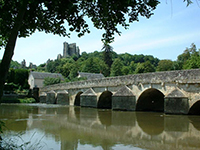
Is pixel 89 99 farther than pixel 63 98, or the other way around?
pixel 63 98

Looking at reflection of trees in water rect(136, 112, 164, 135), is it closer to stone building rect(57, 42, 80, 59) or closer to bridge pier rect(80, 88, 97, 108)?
bridge pier rect(80, 88, 97, 108)

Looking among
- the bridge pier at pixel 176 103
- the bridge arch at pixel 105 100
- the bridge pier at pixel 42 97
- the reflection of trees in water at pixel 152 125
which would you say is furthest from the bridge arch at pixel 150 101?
the bridge pier at pixel 42 97

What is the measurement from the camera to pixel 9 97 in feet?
111

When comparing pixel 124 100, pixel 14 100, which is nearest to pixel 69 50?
pixel 14 100

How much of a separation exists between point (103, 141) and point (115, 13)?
3.69 meters

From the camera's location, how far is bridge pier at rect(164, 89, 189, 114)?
13.0 m

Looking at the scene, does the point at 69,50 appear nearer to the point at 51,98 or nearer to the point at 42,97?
the point at 42,97

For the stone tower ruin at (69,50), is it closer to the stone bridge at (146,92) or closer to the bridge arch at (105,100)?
the stone bridge at (146,92)

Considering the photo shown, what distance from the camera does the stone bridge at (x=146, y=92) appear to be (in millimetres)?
13164

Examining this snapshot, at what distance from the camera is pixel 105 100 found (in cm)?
2231

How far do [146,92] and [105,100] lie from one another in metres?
6.72

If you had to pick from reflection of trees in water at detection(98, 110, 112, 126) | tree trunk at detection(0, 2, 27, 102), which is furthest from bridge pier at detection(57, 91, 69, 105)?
tree trunk at detection(0, 2, 27, 102)

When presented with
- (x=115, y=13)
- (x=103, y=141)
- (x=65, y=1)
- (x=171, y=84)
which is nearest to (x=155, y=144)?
(x=103, y=141)

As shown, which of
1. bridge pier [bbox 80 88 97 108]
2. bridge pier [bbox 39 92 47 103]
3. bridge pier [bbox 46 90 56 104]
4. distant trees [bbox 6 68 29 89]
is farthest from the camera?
distant trees [bbox 6 68 29 89]
